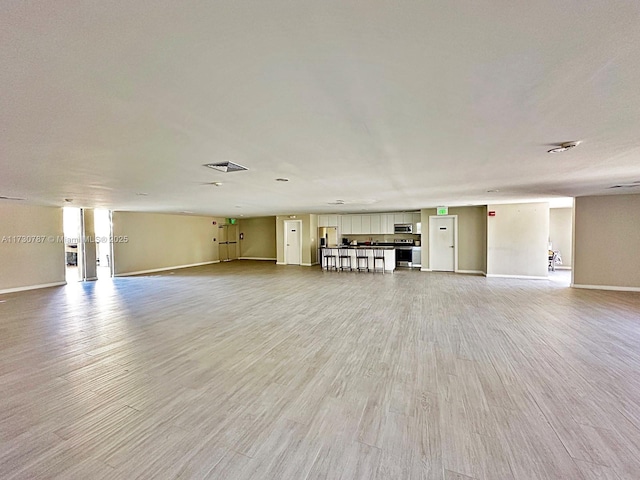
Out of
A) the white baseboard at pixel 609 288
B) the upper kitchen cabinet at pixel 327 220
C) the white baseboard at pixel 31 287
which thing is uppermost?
the upper kitchen cabinet at pixel 327 220

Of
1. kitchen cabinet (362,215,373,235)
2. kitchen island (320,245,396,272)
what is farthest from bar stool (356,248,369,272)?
kitchen cabinet (362,215,373,235)

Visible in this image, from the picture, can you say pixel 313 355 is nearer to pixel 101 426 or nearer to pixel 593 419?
pixel 101 426

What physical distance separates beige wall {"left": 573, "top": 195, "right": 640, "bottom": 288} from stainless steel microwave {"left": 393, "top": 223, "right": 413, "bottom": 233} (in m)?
4.98

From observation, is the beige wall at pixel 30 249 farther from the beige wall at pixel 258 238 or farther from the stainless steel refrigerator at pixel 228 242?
the beige wall at pixel 258 238

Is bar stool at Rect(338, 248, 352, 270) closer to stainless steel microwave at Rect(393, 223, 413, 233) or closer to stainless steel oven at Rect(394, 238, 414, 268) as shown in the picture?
stainless steel oven at Rect(394, 238, 414, 268)

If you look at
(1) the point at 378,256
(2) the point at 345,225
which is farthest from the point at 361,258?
(2) the point at 345,225

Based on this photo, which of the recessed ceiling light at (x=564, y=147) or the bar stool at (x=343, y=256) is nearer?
the recessed ceiling light at (x=564, y=147)

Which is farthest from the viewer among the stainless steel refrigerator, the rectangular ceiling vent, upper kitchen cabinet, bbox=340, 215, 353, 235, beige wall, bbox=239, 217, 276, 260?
beige wall, bbox=239, 217, 276, 260

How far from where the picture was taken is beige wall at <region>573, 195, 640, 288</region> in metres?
6.74

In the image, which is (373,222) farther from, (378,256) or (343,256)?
(343,256)

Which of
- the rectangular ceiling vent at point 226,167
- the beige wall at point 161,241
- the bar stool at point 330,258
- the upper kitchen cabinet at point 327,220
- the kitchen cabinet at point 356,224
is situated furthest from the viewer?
the upper kitchen cabinet at point 327,220

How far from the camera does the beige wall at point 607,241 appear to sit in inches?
265

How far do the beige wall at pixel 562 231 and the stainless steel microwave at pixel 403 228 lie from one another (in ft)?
17.0

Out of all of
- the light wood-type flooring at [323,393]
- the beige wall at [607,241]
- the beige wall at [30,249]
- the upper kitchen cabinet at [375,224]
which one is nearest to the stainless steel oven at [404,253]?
the upper kitchen cabinet at [375,224]
